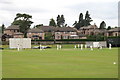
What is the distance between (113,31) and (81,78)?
11368 cm

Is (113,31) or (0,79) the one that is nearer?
(0,79)

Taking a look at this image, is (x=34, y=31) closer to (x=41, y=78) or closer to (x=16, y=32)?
(x=16, y=32)

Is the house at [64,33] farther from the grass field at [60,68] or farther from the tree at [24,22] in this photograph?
the grass field at [60,68]

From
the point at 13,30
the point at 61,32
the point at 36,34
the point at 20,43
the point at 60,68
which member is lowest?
the point at 60,68

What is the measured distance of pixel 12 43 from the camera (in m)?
61.7

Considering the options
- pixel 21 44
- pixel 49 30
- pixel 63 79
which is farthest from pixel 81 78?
pixel 49 30

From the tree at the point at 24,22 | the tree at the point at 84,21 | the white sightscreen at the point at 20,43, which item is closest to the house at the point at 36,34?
the tree at the point at 24,22

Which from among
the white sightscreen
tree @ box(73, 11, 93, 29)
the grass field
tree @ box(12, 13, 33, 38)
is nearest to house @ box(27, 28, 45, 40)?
tree @ box(12, 13, 33, 38)

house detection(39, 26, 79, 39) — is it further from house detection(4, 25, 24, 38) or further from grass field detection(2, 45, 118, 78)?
grass field detection(2, 45, 118, 78)


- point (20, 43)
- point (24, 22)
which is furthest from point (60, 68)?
point (24, 22)

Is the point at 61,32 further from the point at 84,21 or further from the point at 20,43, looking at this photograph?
the point at 20,43

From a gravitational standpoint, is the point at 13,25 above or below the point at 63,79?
above

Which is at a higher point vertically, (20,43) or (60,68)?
(20,43)

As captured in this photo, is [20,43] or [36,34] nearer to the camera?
[20,43]
